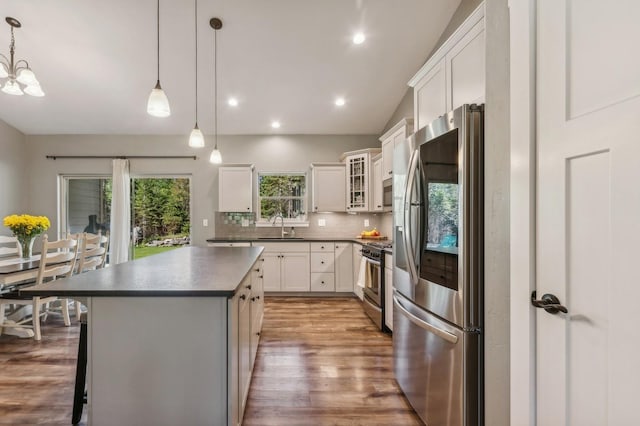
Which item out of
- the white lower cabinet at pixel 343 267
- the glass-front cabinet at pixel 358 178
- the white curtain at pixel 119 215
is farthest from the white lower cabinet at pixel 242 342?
the white curtain at pixel 119 215

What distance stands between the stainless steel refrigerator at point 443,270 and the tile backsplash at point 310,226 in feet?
10.2

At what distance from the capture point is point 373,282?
344 cm

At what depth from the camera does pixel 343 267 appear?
459 centimetres

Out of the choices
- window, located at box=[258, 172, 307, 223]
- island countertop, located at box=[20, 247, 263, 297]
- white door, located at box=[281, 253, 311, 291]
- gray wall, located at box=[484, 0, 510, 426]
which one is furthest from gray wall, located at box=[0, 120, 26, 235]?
A: gray wall, located at box=[484, 0, 510, 426]

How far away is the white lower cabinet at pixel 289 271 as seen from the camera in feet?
15.0

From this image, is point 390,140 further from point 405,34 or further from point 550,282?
point 550,282

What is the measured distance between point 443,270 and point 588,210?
0.80 metres

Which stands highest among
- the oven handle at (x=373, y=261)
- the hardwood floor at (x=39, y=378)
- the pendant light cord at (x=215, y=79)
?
the pendant light cord at (x=215, y=79)

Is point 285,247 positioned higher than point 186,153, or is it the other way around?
point 186,153

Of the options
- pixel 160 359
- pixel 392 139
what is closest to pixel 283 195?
pixel 392 139

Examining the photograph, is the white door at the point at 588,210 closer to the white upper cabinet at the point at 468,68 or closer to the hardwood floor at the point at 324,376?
the white upper cabinet at the point at 468,68

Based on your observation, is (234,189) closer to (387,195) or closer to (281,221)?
(281,221)

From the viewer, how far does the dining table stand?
261 centimetres

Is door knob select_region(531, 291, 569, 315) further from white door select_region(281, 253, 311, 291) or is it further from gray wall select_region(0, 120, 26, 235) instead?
gray wall select_region(0, 120, 26, 235)
